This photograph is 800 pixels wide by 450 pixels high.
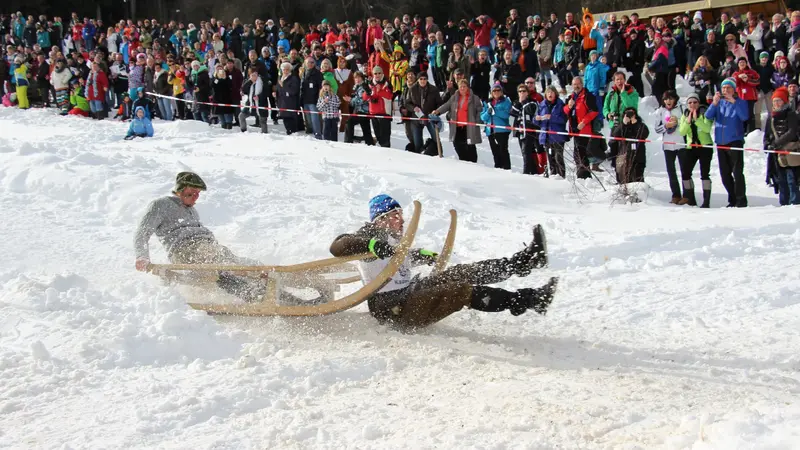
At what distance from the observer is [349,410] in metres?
4.38

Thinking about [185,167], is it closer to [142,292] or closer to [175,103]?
[142,292]

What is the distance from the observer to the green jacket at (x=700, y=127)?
34.1ft

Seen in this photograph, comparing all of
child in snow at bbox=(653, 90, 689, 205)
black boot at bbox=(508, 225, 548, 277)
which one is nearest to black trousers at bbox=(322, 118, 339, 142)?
child in snow at bbox=(653, 90, 689, 205)

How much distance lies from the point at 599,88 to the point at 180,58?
10.4 m

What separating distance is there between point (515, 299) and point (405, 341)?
80 centimetres

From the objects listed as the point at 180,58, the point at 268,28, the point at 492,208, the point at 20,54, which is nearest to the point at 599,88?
the point at 492,208

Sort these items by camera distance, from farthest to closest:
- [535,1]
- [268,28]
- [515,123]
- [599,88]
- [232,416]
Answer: [535,1]
[268,28]
[599,88]
[515,123]
[232,416]

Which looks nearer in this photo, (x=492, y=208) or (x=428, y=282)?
(x=428, y=282)

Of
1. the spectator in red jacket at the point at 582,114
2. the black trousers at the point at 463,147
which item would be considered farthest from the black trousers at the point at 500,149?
the spectator in red jacket at the point at 582,114

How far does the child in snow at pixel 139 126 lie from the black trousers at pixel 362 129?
3.41 meters

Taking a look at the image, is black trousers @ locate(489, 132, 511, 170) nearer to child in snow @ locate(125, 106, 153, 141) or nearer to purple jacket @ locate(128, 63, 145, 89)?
child in snow @ locate(125, 106, 153, 141)

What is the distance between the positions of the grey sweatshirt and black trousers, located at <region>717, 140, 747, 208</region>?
6.71 meters

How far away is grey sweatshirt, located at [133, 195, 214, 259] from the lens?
657cm

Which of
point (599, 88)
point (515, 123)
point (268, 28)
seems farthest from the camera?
point (268, 28)
